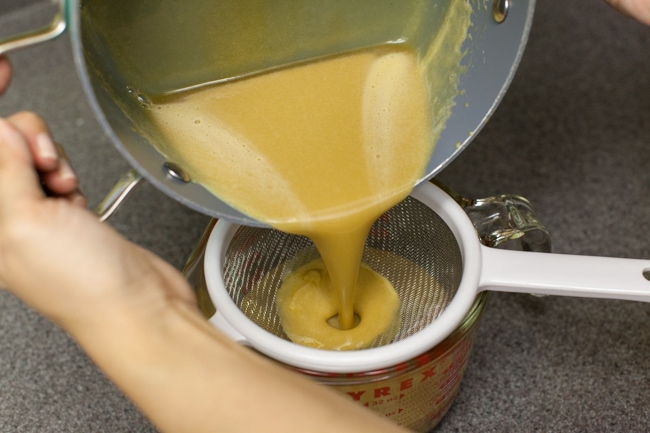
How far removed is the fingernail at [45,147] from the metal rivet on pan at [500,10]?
0.38m

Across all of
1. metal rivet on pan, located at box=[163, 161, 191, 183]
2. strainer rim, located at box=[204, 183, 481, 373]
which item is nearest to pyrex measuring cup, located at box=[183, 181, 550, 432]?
strainer rim, located at box=[204, 183, 481, 373]

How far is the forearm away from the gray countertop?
1.00 feet

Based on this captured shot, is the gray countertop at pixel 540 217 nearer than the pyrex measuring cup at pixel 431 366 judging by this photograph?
No

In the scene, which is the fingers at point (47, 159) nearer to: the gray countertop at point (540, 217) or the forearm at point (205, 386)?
the forearm at point (205, 386)

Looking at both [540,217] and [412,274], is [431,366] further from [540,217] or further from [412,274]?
[540,217]

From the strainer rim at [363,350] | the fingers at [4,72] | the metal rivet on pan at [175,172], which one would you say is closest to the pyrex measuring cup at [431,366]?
the strainer rim at [363,350]

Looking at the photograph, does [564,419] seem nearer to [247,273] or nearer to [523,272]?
[523,272]

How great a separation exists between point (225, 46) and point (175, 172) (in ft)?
0.53

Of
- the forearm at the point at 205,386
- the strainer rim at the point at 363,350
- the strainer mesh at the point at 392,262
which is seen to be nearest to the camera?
the forearm at the point at 205,386

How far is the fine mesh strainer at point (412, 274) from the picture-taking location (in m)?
0.59

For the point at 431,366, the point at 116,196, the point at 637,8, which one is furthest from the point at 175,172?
the point at 637,8

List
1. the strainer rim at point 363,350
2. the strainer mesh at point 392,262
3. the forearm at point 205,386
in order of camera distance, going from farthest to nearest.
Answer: the strainer mesh at point 392,262
the strainer rim at point 363,350
the forearm at point 205,386

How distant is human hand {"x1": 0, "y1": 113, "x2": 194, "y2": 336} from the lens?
19.6 inches

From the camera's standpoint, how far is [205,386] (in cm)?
48
